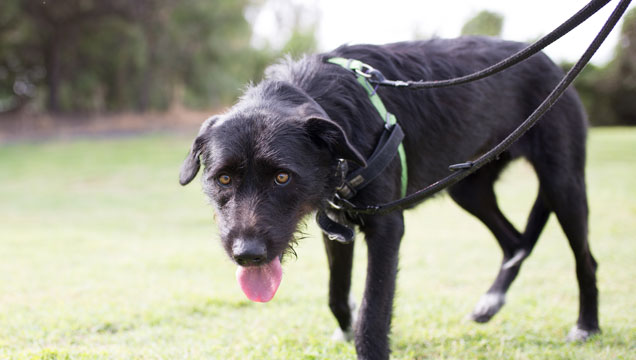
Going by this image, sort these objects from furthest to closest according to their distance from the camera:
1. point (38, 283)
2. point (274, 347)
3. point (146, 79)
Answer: point (146, 79), point (38, 283), point (274, 347)

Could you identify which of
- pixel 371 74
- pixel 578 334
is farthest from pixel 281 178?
pixel 578 334

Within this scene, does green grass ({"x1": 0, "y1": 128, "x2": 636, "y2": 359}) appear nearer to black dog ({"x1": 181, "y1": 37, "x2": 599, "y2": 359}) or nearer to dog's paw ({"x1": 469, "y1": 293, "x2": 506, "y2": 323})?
dog's paw ({"x1": 469, "y1": 293, "x2": 506, "y2": 323})

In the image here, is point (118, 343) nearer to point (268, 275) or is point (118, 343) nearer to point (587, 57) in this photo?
point (268, 275)

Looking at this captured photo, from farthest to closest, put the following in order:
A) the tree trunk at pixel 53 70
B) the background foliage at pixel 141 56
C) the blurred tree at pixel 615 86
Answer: the tree trunk at pixel 53 70
the background foliage at pixel 141 56
the blurred tree at pixel 615 86

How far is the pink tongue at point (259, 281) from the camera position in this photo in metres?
2.67

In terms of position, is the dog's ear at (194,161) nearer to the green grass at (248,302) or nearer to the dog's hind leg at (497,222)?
the green grass at (248,302)

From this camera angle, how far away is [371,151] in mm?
3180

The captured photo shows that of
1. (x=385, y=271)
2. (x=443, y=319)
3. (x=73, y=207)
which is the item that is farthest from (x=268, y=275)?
(x=73, y=207)

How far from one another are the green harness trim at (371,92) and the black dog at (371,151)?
40 millimetres

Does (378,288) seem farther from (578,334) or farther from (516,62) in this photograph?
(578,334)

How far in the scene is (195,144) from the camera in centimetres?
301

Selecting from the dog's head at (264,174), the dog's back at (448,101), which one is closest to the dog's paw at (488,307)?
the dog's back at (448,101)

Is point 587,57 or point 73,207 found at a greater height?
point 587,57

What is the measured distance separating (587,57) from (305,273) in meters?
4.52
